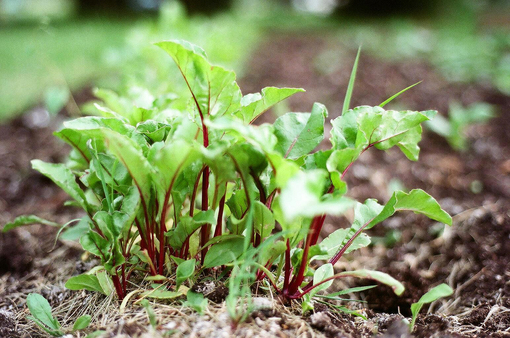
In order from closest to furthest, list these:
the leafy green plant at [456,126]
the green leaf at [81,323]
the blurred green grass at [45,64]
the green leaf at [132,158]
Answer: the green leaf at [132,158]
the green leaf at [81,323]
the leafy green plant at [456,126]
the blurred green grass at [45,64]

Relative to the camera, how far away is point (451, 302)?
1394mm

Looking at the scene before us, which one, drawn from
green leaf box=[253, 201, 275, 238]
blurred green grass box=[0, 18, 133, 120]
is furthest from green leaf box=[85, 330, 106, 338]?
blurred green grass box=[0, 18, 133, 120]

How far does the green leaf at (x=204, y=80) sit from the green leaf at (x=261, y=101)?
24 mm

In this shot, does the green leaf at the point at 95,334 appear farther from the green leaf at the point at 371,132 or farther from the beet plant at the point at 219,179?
the green leaf at the point at 371,132

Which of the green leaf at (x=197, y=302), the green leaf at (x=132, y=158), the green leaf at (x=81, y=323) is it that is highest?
the green leaf at (x=132, y=158)

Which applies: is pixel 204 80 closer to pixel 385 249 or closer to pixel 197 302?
pixel 197 302

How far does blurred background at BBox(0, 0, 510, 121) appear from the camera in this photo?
9.55ft

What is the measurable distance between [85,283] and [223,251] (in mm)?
366

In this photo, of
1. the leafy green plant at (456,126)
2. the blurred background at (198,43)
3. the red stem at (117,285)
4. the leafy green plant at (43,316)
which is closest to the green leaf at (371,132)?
the blurred background at (198,43)

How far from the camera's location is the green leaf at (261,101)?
0.99m

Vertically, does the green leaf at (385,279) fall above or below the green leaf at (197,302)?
above

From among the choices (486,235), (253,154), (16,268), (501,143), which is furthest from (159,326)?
(501,143)

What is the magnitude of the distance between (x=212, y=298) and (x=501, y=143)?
8.71 feet

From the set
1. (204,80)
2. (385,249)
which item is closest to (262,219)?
(204,80)
